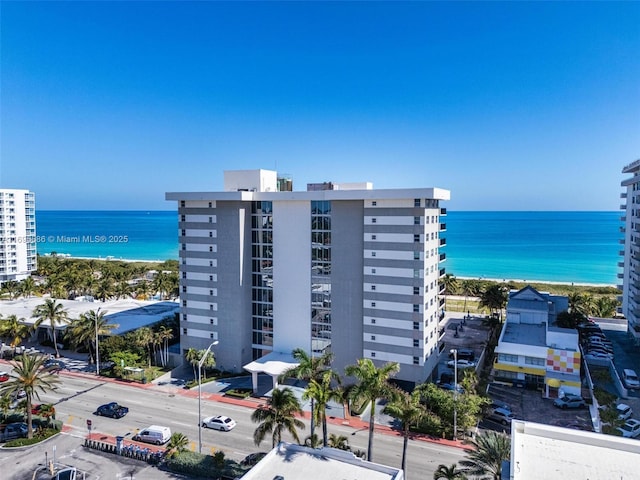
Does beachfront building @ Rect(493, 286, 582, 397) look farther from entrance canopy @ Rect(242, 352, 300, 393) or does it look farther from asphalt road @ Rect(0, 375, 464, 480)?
entrance canopy @ Rect(242, 352, 300, 393)

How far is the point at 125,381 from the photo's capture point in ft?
165

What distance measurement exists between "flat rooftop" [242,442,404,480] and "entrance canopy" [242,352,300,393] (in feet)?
57.9

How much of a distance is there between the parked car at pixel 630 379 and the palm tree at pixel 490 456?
3056cm

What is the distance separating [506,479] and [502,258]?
185 m

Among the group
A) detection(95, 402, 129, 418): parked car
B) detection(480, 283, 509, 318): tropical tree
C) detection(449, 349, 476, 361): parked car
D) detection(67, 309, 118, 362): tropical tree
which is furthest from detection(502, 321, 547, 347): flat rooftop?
detection(67, 309, 118, 362): tropical tree

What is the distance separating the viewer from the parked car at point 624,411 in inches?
1593

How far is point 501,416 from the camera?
131ft

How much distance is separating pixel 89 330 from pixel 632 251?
7518cm

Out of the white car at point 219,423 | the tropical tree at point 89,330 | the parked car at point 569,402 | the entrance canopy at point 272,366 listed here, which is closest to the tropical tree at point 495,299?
the parked car at point 569,402

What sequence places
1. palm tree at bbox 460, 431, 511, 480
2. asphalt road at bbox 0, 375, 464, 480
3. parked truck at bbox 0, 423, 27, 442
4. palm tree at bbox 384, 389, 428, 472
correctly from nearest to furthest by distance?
palm tree at bbox 460, 431, 511, 480, palm tree at bbox 384, 389, 428, 472, asphalt road at bbox 0, 375, 464, 480, parked truck at bbox 0, 423, 27, 442

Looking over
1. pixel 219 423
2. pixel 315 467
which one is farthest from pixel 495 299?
pixel 315 467

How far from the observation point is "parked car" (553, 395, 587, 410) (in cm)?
4286

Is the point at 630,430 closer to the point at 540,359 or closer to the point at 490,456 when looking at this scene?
the point at 540,359

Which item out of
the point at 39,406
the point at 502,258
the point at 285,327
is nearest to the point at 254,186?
the point at 285,327
